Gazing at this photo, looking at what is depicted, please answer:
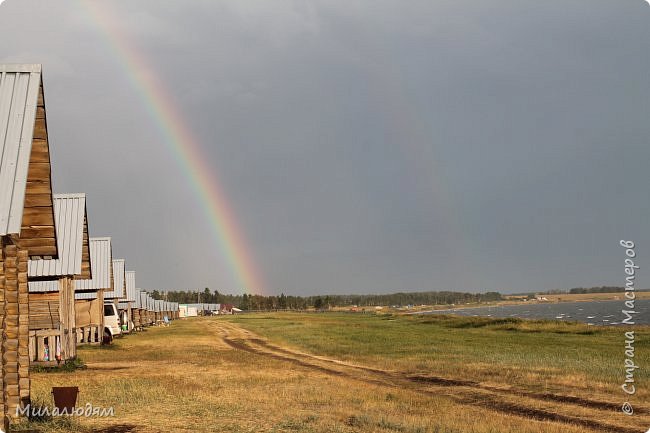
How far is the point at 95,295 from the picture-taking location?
41.2 meters

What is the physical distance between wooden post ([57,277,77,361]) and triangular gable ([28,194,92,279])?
547mm

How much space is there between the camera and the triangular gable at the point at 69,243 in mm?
27109

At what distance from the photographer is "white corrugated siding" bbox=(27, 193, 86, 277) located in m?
27.1

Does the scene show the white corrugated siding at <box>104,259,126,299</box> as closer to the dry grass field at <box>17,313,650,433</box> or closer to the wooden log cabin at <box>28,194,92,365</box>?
the dry grass field at <box>17,313,650,433</box>

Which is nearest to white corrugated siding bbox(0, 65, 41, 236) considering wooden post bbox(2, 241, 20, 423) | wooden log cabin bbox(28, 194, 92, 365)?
wooden post bbox(2, 241, 20, 423)

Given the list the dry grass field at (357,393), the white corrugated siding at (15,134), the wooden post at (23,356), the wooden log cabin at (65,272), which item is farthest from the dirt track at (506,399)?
the white corrugated siding at (15,134)

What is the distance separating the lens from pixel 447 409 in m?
15.3

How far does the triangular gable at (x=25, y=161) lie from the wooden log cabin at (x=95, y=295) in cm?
2295

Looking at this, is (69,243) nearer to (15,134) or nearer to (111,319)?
(15,134)

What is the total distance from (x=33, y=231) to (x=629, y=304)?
576 inches

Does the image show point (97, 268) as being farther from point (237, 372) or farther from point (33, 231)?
point (33, 231)

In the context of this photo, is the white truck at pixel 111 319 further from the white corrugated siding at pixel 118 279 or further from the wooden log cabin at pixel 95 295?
the white corrugated siding at pixel 118 279

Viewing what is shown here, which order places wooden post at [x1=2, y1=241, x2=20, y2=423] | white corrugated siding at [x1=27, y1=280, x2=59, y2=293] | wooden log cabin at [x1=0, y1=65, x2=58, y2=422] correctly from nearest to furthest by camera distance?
wooden log cabin at [x1=0, y1=65, x2=58, y2=422] → wooden post at [x1=2, y1=241, x2=20, y2=423] → white corrugated siding at [x1=27, y1=280, x2=59, y2=293]

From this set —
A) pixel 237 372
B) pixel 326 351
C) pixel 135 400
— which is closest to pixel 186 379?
pixel 237 372
